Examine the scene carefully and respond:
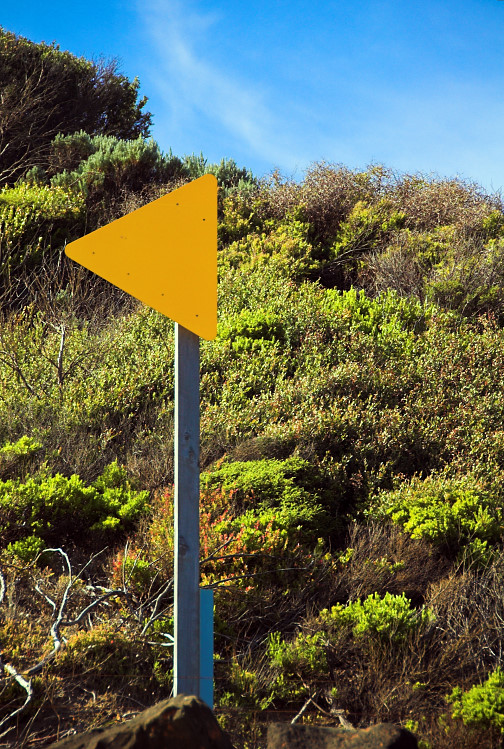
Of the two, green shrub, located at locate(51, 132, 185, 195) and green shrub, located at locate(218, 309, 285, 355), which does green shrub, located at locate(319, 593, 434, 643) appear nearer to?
green shrub, located at locate(218, 309, 285, 355)

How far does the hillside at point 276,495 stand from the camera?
3594 mm

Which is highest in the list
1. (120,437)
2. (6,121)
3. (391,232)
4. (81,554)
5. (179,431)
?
(6,121)

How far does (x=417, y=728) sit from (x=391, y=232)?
393 inches

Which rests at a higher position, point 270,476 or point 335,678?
point 270,476

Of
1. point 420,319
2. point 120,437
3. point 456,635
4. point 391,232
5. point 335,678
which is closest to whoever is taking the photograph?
point 335,678

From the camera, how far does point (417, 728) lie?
3.31m

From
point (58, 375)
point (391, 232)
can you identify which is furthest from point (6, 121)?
point (58, 375)

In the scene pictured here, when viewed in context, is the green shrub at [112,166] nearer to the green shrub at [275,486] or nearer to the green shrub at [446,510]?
the green shrub at [275,486]

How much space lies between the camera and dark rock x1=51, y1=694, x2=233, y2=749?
2086mm

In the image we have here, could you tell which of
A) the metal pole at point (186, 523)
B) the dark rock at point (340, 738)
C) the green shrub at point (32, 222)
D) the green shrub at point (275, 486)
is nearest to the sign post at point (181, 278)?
the metal pole at point (186, 523)

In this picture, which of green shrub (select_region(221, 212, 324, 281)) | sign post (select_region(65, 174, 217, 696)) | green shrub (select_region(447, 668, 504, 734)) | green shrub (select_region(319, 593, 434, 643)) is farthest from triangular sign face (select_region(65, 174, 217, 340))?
green shrub (select_region(221, 212, 324, 281))

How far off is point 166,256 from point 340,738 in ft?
6.53

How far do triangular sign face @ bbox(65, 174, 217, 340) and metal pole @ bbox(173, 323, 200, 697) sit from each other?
0.12 m

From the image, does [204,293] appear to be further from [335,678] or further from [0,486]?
[0,486]
